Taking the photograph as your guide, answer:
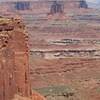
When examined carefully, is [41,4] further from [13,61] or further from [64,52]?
[13,61]

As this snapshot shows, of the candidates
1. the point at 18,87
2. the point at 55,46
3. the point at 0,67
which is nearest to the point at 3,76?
the point at 0,67

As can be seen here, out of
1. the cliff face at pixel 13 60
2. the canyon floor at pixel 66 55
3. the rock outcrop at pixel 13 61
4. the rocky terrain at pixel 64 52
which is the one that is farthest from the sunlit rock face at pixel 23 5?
the cliff face at pixel 13 60

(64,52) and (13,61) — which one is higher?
(13,61)

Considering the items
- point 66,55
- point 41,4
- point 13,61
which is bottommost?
point 66,55

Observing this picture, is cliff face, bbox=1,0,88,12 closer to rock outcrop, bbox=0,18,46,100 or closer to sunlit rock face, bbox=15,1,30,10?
sunlit rock face, bbox=15,1,30,10

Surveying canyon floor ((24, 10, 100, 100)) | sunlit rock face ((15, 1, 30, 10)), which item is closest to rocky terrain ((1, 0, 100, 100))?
canyon floor ((24, 10, 100, 100))

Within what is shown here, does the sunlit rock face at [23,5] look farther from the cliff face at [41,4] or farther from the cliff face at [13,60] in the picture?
the cliff face at [13,60]

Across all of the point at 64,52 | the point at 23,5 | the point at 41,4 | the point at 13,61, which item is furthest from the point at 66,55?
the point at 13,61
